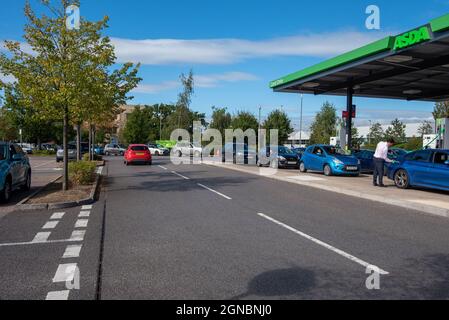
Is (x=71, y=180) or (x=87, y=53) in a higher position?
(x=87, y=53)

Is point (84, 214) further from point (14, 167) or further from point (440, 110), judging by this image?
point (440, 110)

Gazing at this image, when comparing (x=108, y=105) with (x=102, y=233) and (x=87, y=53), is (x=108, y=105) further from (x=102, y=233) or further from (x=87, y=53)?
(x=102, y=233)

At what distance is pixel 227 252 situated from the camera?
6375mm

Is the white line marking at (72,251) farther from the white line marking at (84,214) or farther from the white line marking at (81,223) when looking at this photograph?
the white line marking at (84,214)

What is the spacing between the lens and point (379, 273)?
5410mm

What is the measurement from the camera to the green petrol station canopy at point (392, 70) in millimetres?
15406

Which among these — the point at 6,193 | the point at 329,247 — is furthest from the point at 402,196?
the point at 6,193

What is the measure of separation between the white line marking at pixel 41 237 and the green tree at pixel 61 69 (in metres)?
5.36

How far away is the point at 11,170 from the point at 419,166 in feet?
41.4

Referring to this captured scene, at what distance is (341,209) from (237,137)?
3432cm

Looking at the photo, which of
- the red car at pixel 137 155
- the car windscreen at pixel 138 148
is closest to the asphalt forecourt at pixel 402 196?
the red car at pixel 137 155

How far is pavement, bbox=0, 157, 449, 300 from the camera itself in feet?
15.7
